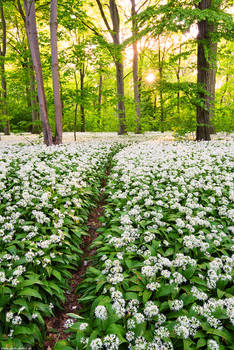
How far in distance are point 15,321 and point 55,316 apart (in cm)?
94

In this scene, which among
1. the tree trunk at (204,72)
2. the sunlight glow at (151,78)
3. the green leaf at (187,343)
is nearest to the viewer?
the green leaf at (187,343)

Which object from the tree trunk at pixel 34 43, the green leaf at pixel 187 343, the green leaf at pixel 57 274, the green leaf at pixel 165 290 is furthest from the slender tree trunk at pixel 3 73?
the green leaf at pixel 187 343

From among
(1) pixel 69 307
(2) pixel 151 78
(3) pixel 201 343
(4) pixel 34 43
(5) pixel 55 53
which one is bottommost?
(1) pixel 69 307

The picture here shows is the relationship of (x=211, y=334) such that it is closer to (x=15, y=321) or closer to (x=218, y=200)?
(x=15, y=321)

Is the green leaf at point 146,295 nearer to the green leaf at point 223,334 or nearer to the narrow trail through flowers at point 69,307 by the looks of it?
the green leaf at point 223,334

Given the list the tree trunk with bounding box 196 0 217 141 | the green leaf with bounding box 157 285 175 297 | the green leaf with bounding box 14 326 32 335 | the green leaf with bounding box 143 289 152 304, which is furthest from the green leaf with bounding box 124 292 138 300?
the tree trunk with bounding box 196 0 217 141

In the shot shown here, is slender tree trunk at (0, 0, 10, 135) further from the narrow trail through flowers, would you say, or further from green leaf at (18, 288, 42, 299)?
green leaf at (18, 288, 42, 299)

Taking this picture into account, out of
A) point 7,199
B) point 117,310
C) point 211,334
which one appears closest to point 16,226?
point 7,199

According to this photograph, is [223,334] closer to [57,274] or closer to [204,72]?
[57,274]

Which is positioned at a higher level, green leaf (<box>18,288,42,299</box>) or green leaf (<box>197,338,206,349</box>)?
green leaf (<box>18,288,42,299</box>)

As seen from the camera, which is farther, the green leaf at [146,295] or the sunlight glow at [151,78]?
the sunlight glow at [151,78]

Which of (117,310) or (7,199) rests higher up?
(7,199)

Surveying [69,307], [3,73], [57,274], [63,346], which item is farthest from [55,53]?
[63,346]

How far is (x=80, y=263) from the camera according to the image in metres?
4.04
